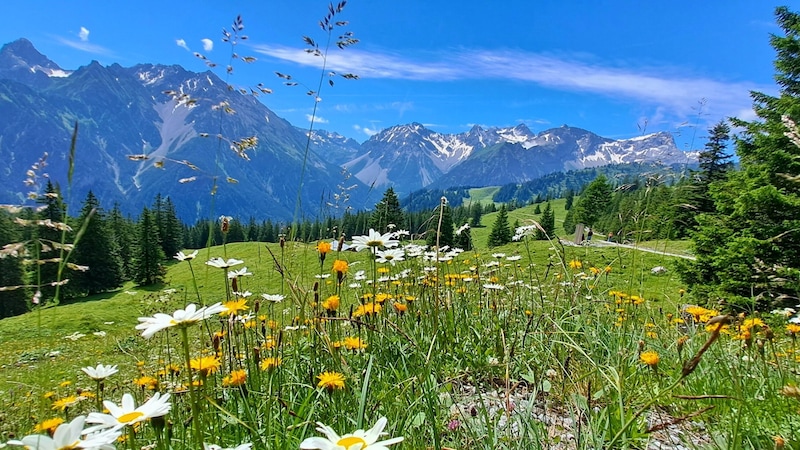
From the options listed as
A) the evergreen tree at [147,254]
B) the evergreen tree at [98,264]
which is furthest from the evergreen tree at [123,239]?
the evergreen tree at [147,254]

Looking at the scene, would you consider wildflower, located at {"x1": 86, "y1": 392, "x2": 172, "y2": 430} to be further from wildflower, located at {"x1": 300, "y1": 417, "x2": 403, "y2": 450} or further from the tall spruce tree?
the tall spruce tree

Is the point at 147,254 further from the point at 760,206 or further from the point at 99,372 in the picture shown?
the point at 99,372

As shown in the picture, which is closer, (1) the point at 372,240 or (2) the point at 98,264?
(1) the point at 372,240

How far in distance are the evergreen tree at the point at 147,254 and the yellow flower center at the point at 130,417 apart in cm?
4954

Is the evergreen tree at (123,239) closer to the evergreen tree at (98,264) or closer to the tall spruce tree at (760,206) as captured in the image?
the evergreen tree at (98,264)

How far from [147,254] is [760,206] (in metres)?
49.3

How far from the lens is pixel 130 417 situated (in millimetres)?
1035

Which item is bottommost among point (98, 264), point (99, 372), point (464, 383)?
point (98, 264)

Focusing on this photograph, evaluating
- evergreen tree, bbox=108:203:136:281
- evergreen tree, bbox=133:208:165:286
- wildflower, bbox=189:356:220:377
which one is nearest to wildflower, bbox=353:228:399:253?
wildflower, bbox=189:356:220:377

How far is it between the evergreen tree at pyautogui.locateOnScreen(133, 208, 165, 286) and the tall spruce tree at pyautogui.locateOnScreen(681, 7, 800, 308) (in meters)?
46.5

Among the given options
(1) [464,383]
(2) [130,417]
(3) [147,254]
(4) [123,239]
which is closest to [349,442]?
(2) [130,417]

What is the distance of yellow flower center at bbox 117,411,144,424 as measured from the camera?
3.27 ft

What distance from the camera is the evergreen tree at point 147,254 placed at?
145 feet

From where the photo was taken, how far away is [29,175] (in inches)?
84.4
